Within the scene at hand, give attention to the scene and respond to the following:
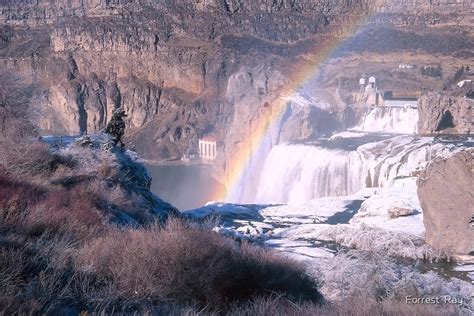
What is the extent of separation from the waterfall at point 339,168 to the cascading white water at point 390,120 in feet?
17.3

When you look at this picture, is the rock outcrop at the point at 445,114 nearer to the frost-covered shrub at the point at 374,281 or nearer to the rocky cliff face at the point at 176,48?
the rocky cliff face at the point at 176,48

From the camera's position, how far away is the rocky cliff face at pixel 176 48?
7881 cm

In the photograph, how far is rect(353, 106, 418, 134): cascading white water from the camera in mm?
48312

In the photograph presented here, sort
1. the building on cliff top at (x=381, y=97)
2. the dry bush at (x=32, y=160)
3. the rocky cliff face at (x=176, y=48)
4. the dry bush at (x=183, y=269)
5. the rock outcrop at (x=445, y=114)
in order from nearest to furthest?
the dry bush at (x=183, y=269) < the dry bush at (x=32, y=160) < the rock outcrop at (x=445, y=114) < the building on cliff top at (x=381, y=97) < the rocky cliff face at (x=176, y=48)

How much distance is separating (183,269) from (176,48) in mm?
82551

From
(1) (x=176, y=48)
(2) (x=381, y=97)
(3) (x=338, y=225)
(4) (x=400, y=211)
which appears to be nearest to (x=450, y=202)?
(3) (x=338, y=225)

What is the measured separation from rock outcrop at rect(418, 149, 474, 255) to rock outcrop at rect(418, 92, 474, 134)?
81.7 feet

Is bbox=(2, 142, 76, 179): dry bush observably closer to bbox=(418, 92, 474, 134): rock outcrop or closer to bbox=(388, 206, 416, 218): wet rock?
bbox=(388, 206, 416, 218): wet rock

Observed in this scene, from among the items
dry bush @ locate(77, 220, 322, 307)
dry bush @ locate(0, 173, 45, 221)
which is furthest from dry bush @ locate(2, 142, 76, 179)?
dry bush @ locate(77, 220, 322, 307)

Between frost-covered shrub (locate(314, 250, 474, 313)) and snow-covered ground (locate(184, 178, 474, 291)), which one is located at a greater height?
frost-covered shrub (locate(314, 250, 474, 313))

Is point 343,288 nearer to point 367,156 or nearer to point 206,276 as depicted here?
point 206,276

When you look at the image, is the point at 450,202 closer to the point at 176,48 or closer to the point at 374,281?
the point at 374,281

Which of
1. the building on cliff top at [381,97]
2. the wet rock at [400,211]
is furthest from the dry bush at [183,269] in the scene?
the building on cliff top at [381,97]

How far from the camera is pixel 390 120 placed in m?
50.0
